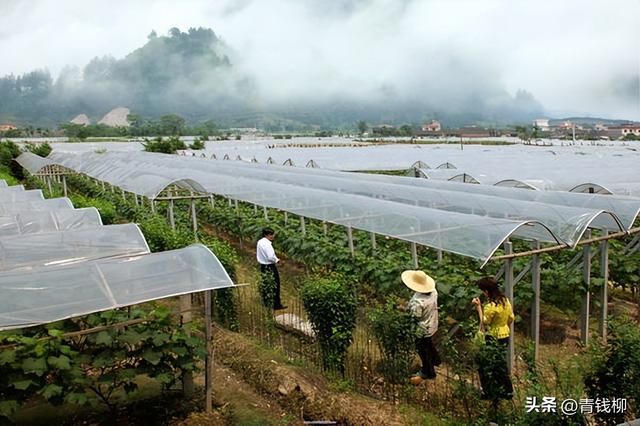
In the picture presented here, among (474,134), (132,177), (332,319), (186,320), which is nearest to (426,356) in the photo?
(332,319)

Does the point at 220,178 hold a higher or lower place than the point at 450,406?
higher

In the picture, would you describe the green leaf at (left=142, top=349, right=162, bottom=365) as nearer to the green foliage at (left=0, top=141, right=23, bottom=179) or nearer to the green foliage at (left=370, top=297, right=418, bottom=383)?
the green foliage at (left=370, top=297, right=418, bottom=383)

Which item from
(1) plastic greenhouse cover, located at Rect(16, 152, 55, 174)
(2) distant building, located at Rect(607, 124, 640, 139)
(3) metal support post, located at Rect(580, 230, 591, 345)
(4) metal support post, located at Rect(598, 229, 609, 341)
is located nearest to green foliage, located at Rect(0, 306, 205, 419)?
(3) metal support post, located at Rect(580, 230, 591, 345)

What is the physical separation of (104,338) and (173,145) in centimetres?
3590

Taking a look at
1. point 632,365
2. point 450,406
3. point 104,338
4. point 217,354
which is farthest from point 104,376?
point 632,365

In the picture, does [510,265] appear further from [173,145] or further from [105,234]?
[173,145]

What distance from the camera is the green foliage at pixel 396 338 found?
17.8 ft

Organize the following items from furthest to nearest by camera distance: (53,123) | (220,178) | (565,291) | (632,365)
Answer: (53,123) < (220,178) < (565,291) < (632,365)

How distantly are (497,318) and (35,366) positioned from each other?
4.31 m

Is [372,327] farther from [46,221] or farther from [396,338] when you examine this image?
[46,221]

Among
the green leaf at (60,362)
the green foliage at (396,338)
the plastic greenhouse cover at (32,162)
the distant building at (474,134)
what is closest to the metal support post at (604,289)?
the green foliage at (396,338)

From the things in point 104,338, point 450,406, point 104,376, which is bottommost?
point 450,406

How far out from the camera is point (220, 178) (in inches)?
640

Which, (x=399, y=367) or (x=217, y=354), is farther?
(x=217, y=354)
